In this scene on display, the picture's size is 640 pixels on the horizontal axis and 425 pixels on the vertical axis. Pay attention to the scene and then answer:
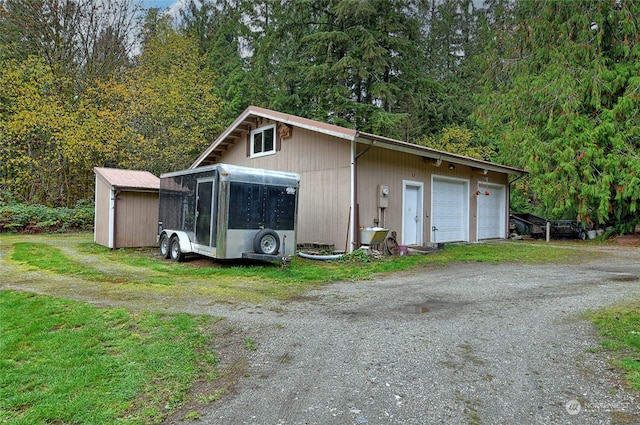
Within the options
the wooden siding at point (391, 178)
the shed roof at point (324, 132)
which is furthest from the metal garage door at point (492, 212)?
the wooden siding at point (391, 178)

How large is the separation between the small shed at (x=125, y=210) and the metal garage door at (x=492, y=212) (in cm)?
1080

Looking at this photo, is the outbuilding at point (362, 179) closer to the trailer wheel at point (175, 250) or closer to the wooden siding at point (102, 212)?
the trailer wheel at point (175, 250)

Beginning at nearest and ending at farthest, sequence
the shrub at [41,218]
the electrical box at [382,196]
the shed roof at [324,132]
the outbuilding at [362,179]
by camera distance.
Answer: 1. the shed roof at [324,132]
2. the outbuilding at [362,179]
3. the electrical box at [382,196]
4. the shrub at [41,218]

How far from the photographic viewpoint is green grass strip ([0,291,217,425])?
260 centimetres

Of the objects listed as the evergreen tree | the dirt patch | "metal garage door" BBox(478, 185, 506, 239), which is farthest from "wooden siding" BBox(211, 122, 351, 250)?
the dirt patch

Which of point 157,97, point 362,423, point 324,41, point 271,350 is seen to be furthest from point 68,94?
point 362,423

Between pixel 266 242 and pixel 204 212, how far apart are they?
55.0 inches

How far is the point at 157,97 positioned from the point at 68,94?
3.71 m

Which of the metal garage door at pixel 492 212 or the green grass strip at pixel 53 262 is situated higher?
the metal garage door at pixel 492 212

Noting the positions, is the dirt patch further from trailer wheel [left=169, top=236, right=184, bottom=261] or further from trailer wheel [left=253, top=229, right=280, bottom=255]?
trailer wheel [left=169, top=236, right=184, bottom=261]

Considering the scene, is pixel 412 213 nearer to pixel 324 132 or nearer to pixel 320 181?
pixel 320 181

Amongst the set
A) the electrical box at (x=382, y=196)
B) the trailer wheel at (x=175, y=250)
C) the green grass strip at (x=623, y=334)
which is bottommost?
the green grass strip at (x=623, y=334)

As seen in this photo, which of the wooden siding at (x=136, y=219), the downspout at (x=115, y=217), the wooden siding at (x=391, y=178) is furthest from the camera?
the wooden siding at (x=136, y=219)

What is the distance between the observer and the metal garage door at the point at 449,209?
41.2ft
